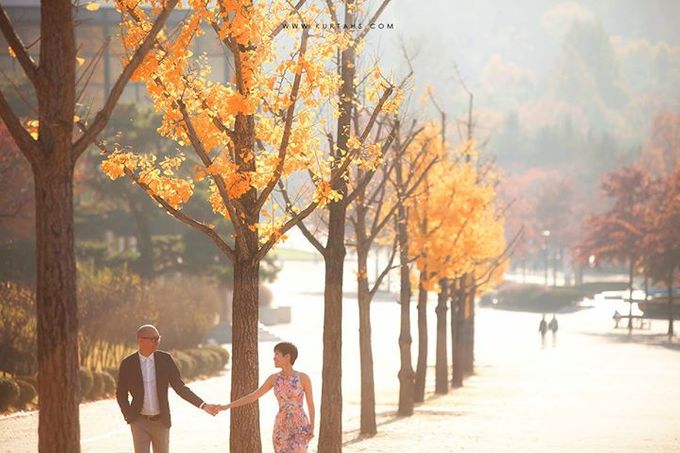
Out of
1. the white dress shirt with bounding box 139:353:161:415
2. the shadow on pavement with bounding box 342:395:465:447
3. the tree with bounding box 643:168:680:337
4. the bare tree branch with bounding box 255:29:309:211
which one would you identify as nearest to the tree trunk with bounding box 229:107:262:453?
the bare tree branch with bounding box 255:29:309:211

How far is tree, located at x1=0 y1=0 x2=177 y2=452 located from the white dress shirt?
1697 mm

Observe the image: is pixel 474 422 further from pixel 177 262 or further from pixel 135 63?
pixel 177 262

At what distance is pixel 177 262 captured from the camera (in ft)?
160

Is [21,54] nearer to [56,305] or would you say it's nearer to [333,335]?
[56,305]

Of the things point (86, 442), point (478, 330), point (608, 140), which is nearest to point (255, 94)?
point (86, 442)

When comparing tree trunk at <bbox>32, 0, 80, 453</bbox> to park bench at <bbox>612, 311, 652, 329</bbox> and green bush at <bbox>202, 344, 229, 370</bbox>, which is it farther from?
park bench at <bbox>612, 311, 652, 329</bbox>

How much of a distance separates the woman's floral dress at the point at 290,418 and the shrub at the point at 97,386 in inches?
769

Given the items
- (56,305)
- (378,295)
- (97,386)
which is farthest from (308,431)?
(378,295)

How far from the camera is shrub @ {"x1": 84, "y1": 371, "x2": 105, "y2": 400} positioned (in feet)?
101

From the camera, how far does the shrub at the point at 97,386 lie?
30875 millimetres

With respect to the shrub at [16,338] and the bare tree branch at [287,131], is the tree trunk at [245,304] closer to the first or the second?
the bare tree branch at [287,131]

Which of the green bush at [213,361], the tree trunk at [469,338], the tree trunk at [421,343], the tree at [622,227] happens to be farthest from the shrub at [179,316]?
the tree at [622,227]

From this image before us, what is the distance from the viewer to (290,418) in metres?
11.9

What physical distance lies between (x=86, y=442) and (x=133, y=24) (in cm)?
1001
